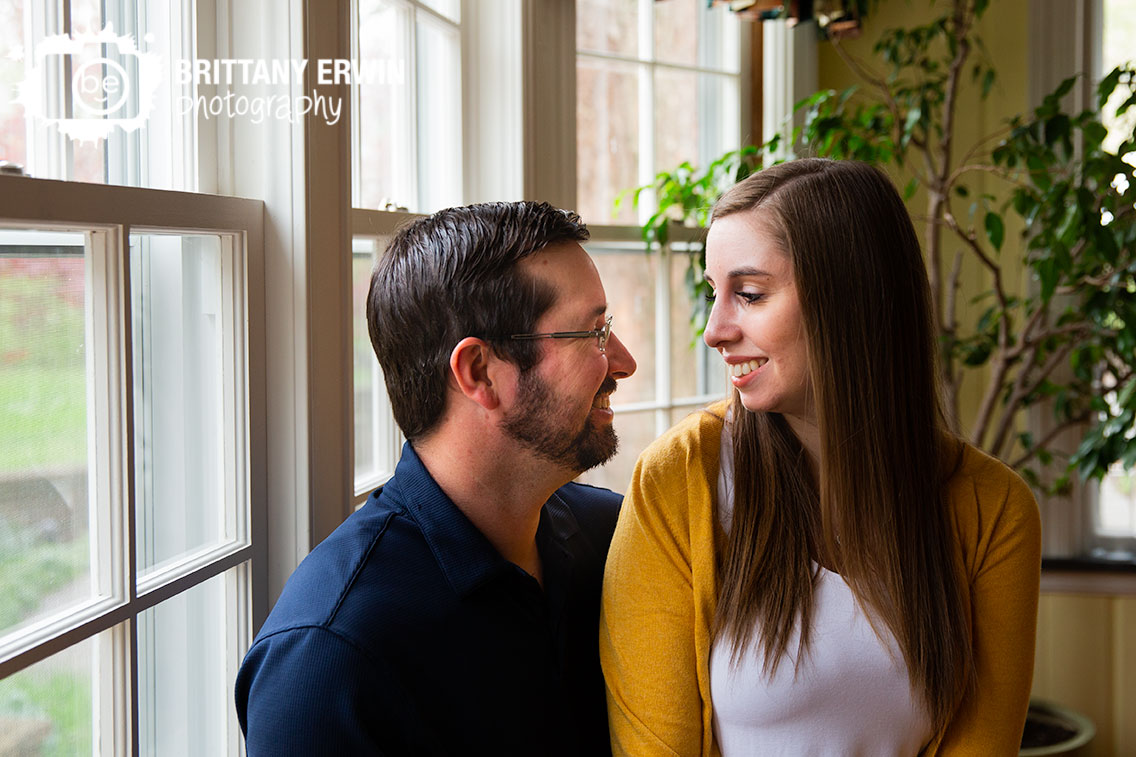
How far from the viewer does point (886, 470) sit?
4.20 ft

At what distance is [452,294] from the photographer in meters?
1.27

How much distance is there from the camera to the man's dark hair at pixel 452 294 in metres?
1.27

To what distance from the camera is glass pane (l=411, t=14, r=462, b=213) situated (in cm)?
202

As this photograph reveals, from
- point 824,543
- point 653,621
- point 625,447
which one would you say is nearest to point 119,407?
point 653,621

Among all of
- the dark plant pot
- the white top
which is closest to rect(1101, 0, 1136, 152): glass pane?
the dark plant pot

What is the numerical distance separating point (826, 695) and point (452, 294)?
26.1 inches

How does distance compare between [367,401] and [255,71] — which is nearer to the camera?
[255,71]

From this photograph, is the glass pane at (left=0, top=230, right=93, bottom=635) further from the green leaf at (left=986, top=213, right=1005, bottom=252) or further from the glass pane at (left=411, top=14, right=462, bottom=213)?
the green leaf at (left=986, top=213, right=1005, bottom=252)

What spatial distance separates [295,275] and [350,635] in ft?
1.78

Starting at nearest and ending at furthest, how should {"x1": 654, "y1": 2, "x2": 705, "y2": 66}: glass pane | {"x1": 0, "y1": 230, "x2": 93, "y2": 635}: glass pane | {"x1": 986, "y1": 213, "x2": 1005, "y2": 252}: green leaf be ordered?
{"x1": 0, "y1": 230, "x2": 93, "y2": 635}: glass pane
{"x1": 986, "y1": 213, "x2": 1005, "y2": 252}: green leaf
{"x1": 654, "y1": 2, "x2": 705, "y2": 66}: glass pane

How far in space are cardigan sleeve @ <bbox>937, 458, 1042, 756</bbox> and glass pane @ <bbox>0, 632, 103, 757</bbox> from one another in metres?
1.02

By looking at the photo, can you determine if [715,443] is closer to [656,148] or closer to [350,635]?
[350,635]

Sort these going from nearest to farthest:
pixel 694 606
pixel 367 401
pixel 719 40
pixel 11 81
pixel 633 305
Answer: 1. pixel 11 81
2. pixel 694 606
3. pixel 367 401
4. pixel 633 305
5. pixel 719 40

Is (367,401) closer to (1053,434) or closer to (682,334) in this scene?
(682,334)
